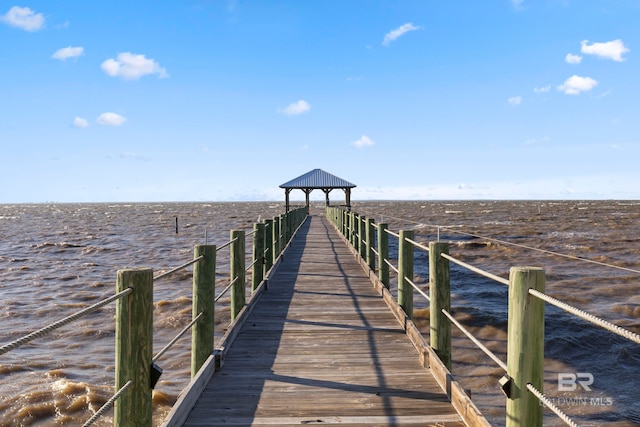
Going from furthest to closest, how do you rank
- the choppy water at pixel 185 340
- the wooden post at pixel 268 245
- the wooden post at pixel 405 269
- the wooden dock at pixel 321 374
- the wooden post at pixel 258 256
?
the wooden post at pixel 268 245, the wooden post at pixel 258 256, the choppy water at pixel 185 340, the wooden post at pixel 405 269, the wooden dock at pixel 321 374

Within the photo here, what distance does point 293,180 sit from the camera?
32125mm

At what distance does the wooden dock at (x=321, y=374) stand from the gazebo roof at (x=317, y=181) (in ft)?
76.9

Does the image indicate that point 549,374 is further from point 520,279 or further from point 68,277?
point 68,277

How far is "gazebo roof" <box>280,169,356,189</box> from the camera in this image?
30.8 m

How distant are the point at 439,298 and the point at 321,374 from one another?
1.38m

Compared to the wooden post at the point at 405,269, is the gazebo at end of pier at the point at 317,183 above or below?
above

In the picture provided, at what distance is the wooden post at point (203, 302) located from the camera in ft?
14.5

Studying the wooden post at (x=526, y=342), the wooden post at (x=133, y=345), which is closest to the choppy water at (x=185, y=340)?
the wooden post at (x=526, y=342)

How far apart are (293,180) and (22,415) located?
26.6m

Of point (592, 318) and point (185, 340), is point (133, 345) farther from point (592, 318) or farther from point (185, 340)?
point (185, 340)

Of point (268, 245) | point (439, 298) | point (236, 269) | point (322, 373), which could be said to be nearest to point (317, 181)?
point (268, 245)

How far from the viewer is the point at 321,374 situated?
428cm

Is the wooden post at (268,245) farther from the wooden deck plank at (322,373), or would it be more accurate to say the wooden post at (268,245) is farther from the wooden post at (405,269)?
the wooden post at (405,269)

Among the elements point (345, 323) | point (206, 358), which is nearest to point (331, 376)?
point (206, 358)
